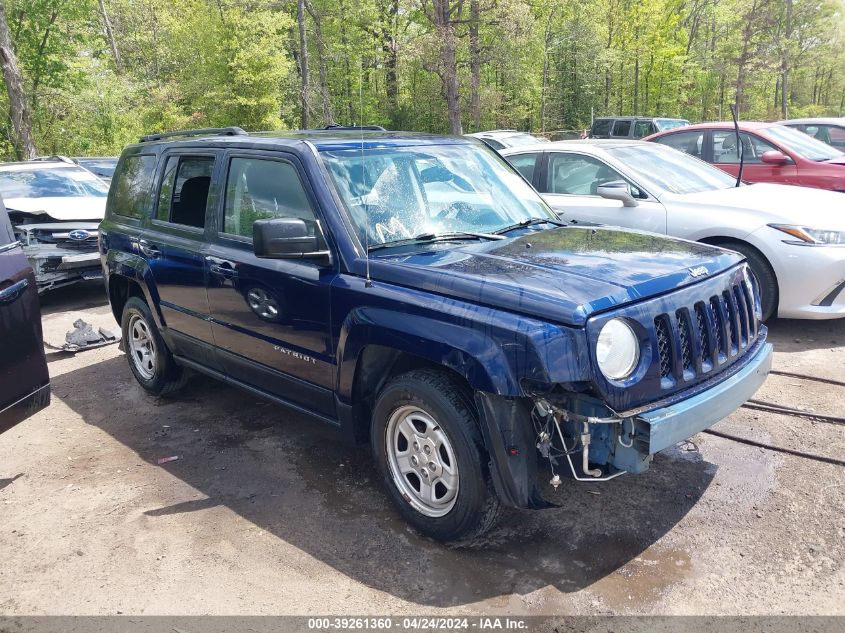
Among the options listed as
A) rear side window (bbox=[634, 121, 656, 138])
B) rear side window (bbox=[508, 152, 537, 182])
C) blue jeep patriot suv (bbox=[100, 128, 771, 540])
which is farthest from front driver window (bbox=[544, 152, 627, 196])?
rear side window (bbox=[634, 121, 656, 138])

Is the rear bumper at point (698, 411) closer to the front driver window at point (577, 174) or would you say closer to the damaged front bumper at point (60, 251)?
the front driver window at point (577, 174)

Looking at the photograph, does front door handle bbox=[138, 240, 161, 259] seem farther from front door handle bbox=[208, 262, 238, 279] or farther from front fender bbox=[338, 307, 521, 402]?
front fender bbox=[338, 307, 521, 402]

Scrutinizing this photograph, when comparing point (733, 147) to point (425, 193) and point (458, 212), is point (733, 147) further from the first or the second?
point (425, 193)

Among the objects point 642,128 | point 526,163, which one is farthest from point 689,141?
point 642,128

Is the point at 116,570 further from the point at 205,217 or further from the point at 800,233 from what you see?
the point at 800,233

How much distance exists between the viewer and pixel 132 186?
547cm

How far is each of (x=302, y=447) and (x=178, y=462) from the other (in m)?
0.79

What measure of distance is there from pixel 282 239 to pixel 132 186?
2673 millimetres

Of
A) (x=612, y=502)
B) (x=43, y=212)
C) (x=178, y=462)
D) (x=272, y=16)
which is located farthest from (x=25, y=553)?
(x=272, y=16)

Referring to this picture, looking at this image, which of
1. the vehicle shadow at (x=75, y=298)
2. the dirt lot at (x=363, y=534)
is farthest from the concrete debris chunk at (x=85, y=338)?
the dirt lot at (x=363, y=534)

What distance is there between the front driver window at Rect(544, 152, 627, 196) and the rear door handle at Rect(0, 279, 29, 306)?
5.23 meters

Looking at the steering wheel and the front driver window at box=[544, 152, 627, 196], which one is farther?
the front driver window at box=[544, 152, 627, 196]

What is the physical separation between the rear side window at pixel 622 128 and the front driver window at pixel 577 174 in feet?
51.7

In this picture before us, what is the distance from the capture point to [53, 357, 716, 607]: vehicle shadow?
10.3 feet
